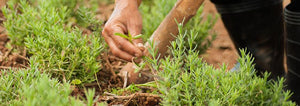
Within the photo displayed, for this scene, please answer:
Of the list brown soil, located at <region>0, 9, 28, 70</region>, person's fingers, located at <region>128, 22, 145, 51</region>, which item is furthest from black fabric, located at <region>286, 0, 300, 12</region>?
brown soil, located at <region>0, 9, 28, 70</region>

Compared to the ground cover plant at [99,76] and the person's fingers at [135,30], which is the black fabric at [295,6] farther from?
the person's fingers at [135,30]

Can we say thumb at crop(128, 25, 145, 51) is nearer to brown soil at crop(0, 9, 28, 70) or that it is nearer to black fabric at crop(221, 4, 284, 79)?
brown soil at crop(0, 9, 28, 70)

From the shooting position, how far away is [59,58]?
2047 millimetres

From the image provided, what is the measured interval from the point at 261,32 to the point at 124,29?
149 centimetres

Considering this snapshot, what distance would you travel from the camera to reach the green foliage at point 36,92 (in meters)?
1.17

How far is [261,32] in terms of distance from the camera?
299cm

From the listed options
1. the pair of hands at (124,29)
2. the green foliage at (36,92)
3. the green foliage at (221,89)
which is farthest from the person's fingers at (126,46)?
the green foliage at (36,92)

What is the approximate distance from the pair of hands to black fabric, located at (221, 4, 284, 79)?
121 cm

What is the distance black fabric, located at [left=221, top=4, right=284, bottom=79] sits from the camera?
2959mm

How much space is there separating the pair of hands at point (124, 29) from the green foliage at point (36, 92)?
478 mm

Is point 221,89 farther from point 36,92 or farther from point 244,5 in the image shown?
point 244,5

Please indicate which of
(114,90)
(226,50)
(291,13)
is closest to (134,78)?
(114,90)

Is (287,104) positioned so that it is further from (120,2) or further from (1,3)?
(1,3)

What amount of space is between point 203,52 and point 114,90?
1.25 m
